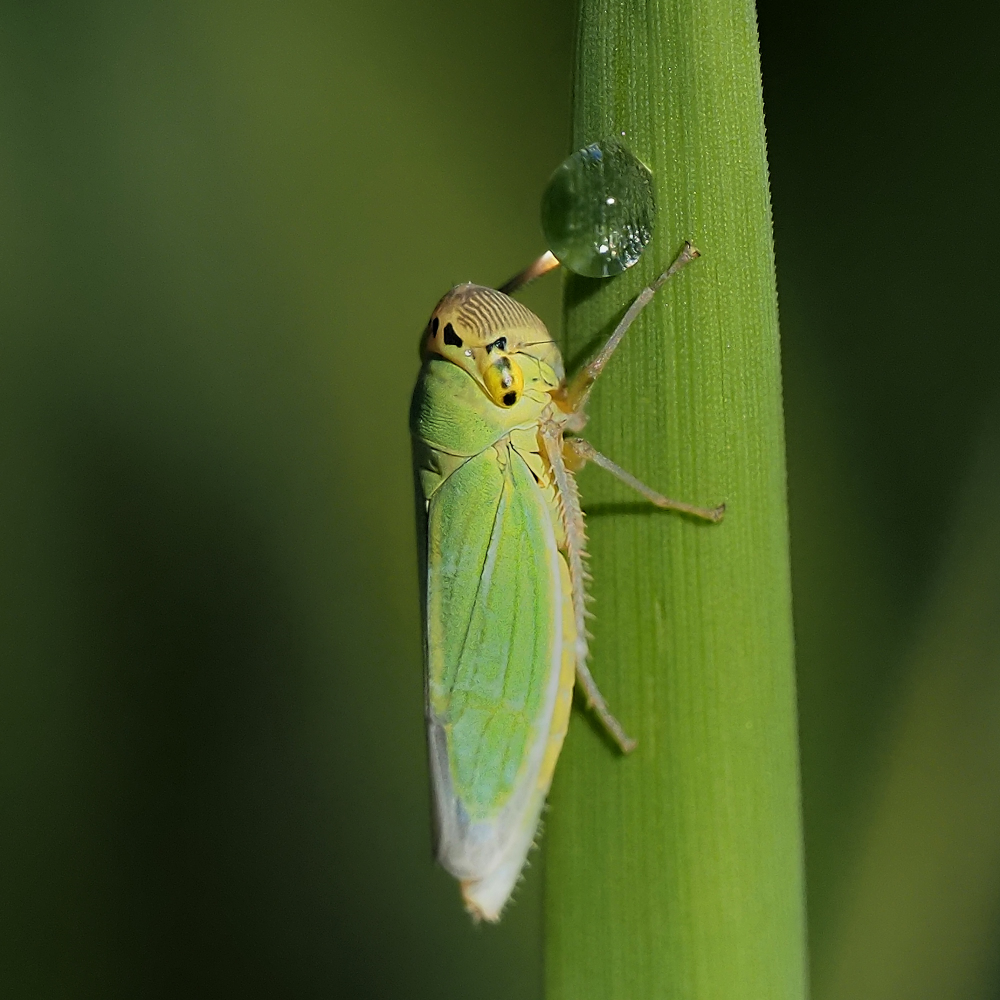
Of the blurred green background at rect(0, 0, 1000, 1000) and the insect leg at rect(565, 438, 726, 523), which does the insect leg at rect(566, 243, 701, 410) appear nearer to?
the insect leg at rect(565, 438, 726, 523)

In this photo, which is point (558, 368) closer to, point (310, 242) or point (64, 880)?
point (310, 242)

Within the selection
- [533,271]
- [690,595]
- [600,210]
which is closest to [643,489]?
[690,595]

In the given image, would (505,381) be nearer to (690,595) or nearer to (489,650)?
(489,650)

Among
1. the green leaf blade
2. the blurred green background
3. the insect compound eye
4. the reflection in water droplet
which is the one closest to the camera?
the green leaf blade

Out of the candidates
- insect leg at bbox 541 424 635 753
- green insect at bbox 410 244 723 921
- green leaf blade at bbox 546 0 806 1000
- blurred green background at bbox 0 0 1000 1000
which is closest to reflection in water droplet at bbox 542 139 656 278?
green leaf blade at bbox 546 0 806 1000

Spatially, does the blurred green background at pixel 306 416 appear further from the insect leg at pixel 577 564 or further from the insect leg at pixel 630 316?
the insect leg at pixel 630 316

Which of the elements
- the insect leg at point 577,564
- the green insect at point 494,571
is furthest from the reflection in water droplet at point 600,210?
the insect leg at point 577,564

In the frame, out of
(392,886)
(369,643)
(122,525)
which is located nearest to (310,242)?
(122,525)
